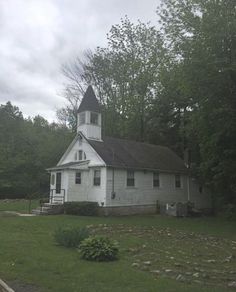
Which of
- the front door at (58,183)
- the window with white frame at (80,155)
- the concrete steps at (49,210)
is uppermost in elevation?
the window with white frame at (80,155)

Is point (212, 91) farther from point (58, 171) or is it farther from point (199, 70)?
point (58, 171)

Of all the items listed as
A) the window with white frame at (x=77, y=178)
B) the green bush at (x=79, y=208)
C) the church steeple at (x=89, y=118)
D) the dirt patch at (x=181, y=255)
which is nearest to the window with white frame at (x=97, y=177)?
the window with white frame at (x=77, y=178)

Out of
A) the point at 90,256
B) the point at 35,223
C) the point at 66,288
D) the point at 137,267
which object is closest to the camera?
the point at 66,288

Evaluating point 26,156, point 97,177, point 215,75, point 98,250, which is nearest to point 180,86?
point 215,75

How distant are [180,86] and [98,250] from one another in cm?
1466

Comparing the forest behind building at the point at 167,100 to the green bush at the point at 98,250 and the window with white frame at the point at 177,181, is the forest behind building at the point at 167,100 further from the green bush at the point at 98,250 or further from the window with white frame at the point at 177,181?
the green bush at the point at 98,250

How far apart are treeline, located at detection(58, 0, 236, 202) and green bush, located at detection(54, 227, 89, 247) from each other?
10.5m

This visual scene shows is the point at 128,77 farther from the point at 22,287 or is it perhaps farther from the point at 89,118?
the point at 22,287

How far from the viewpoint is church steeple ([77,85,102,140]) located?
30562 millimetres

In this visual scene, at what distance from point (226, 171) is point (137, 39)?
949 inches

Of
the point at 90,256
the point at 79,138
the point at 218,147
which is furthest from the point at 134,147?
the point at 90,256

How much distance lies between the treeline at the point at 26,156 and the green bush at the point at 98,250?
28727 mm

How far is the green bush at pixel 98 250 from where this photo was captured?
10.7m

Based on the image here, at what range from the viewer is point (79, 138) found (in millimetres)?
30641
